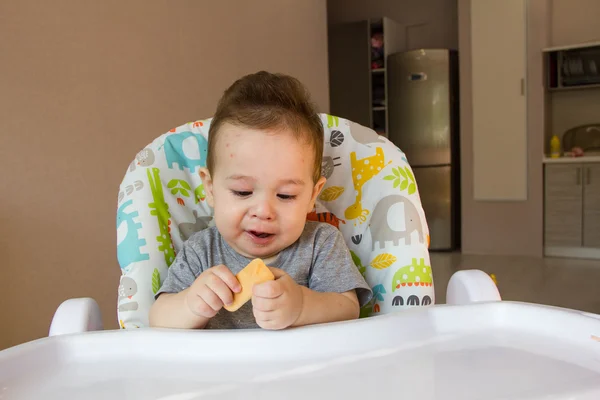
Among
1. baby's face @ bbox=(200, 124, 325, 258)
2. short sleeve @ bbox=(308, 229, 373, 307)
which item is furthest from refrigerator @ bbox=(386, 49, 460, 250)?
baby's face @ bbox=(200, 124, 325, 258)

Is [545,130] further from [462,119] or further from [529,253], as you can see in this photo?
[529,253]

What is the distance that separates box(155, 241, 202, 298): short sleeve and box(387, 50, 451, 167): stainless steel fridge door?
4235 millimetres

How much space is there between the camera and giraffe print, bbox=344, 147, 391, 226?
3.82 feet

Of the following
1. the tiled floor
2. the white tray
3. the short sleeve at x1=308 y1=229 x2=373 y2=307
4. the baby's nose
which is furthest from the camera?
the tiled floor

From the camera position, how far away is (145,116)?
2355 millimetres

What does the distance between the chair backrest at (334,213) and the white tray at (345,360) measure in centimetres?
29

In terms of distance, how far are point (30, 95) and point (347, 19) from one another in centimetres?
440

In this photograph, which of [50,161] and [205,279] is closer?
[205,279]

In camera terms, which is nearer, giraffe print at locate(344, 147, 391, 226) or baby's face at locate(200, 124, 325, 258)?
baby's face at locate(200, 124, 325, 258)

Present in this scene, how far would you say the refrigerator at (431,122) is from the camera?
4934 mm

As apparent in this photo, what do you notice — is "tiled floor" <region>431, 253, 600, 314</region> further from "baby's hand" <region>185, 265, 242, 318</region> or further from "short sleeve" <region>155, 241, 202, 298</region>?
"baby's hand" <region>185, 265, 242, 318</region>

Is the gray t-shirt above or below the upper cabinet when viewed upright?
below

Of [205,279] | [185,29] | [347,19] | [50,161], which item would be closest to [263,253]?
[205,279]

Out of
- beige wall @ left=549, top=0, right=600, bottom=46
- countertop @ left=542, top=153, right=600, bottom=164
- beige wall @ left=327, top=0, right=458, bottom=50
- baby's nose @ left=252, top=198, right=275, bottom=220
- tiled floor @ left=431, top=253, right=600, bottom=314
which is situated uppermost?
beige wall @ left=327, top=0, right=458, bottom=50
